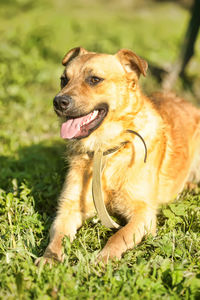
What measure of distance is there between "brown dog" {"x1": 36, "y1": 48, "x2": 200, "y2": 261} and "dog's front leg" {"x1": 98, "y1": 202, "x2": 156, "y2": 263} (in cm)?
1

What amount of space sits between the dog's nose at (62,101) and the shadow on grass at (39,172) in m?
0.82

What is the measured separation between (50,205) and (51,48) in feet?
20.5

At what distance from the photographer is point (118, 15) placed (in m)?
15.9

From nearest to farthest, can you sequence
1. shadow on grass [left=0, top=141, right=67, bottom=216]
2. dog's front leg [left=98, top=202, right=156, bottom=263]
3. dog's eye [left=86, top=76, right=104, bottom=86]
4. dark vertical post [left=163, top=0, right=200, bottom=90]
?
dog's front leg [left=98, top=202, right=156, bottom=263] < dog's eye [left=86, top=76, right=104, bottom=86] < shadow on grass [left=0, top=141, right=67, bottom=216] < dark vertical post [left=163, top=0, right=200, bottom=90]

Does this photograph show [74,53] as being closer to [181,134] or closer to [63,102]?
[63,102]

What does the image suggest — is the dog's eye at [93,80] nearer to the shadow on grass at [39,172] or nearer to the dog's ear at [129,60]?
→ the dog's ear at [129,60]

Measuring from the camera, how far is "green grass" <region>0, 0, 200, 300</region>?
95.8 inches

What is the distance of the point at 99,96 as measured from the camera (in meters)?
3.51

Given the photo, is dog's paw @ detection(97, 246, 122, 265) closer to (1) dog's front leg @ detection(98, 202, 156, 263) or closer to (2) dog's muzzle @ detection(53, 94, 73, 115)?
(1) dog's front leg @ detection(98, 202, 156, 263)

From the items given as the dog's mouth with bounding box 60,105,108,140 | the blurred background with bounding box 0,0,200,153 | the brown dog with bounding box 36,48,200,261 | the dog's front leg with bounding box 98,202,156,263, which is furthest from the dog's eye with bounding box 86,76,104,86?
the blurred background with bounding box 0,0,200,153

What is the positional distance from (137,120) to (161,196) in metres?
1.05

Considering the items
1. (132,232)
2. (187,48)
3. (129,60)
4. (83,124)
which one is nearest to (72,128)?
(83,124)

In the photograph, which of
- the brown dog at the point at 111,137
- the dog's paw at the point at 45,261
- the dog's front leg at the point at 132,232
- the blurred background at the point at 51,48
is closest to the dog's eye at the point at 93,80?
the brown dog at the point at 111,137

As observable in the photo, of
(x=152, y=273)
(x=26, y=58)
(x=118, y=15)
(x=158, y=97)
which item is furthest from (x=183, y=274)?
(x=118, y=15)
